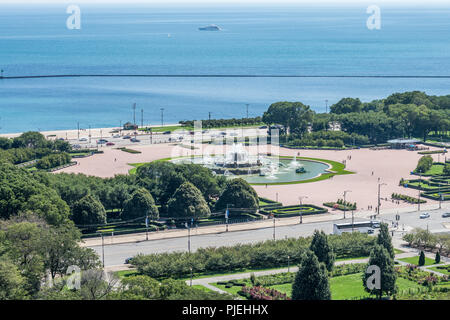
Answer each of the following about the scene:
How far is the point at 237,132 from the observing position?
425 ft

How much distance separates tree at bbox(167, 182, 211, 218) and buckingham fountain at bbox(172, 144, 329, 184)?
1945 centimetres

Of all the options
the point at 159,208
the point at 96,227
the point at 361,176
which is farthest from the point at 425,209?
the point at 96,227

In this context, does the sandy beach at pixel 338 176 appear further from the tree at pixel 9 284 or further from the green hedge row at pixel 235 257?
the tree at pixel 9 284

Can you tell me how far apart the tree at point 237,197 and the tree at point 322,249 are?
20586 mm

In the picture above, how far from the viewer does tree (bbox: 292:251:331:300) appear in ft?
160

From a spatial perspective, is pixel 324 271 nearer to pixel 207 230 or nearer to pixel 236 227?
pixel 207 230

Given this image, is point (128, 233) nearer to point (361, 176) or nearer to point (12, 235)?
point (12, 235)

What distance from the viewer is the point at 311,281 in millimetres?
48812

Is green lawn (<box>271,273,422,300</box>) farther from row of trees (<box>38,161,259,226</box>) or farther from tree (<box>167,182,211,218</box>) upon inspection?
row of trees (<box>38,161,259,226</box>)

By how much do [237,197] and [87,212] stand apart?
15.4 meters

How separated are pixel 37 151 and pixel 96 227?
3961 cm

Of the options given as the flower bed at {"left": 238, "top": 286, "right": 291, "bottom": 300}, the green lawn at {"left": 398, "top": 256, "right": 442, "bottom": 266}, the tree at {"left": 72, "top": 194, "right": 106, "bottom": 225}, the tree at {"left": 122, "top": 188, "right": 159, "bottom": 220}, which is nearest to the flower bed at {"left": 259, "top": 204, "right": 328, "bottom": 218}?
the tree at {"left": 122, "top": 188, "right": 159, "bottom": 220}

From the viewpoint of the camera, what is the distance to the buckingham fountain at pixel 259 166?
9556 cm
